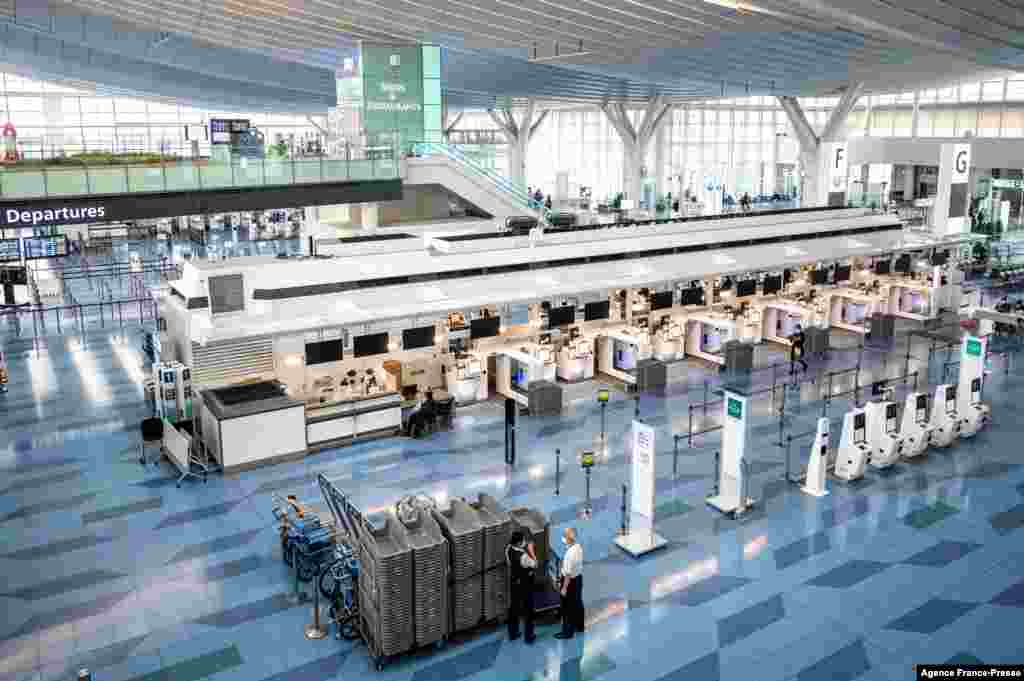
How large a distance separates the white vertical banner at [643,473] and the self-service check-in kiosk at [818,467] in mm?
3189

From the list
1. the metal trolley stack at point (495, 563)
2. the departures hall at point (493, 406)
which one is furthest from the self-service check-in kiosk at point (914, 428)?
the metal trolley stack at point (495, 563)

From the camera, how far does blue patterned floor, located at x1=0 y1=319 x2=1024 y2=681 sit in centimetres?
985

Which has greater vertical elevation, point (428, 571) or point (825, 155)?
point (825, 155)

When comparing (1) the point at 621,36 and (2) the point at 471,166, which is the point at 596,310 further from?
(2) the point at 471,166

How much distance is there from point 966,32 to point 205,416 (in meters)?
19.3

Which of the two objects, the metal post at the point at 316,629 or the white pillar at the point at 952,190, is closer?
the metal post at the point at 316,629

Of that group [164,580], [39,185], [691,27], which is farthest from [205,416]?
[691,27]

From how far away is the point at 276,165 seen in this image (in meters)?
24.3

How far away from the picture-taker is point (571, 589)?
10.1 meters

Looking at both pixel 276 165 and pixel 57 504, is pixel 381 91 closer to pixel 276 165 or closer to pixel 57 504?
pixel 276 165

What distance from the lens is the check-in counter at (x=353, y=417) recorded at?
639 inches

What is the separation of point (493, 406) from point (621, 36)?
12768 mm

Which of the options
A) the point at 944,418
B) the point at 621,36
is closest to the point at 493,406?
the point at 944,418

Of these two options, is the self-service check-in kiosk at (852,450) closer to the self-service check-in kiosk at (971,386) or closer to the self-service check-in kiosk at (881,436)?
the self-service check-in kiosk at (881,436)
